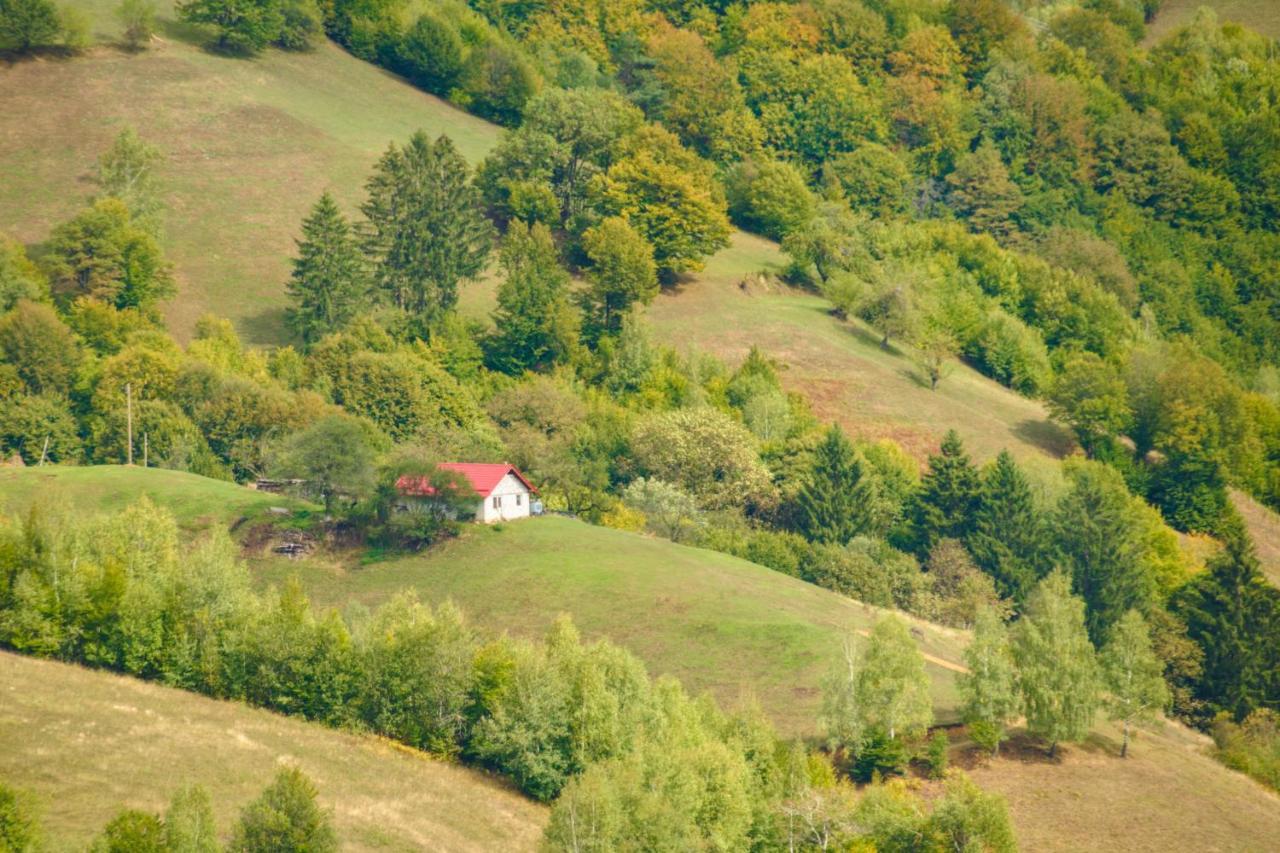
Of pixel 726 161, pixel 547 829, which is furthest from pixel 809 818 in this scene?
pixel 726 161

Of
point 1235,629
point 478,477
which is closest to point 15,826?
point 478,477

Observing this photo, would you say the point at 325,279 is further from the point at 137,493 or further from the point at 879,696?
the point at 879,696

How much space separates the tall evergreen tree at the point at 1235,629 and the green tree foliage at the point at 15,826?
262 feet

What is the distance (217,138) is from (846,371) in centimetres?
6486

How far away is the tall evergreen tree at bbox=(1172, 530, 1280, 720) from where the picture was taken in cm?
11212

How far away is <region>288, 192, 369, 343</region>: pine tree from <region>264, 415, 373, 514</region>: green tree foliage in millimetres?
33059

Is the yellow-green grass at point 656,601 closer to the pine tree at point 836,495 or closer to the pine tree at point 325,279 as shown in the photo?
the pine tree at point 836,495

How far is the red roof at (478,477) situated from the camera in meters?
104

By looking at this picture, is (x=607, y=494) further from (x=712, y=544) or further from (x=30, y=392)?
(x=30, y=392)

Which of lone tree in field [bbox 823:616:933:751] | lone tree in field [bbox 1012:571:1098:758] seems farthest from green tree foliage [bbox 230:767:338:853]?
lone tree in field [bbox 1012:571:1098:758]

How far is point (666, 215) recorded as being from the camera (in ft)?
520

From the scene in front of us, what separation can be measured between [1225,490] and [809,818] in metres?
88.8

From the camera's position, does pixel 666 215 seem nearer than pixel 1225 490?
No

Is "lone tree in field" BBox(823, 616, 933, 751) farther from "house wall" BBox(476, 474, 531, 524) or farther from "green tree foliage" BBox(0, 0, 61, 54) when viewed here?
"green tree foliage" BBox(0, 0, 61, 54)
